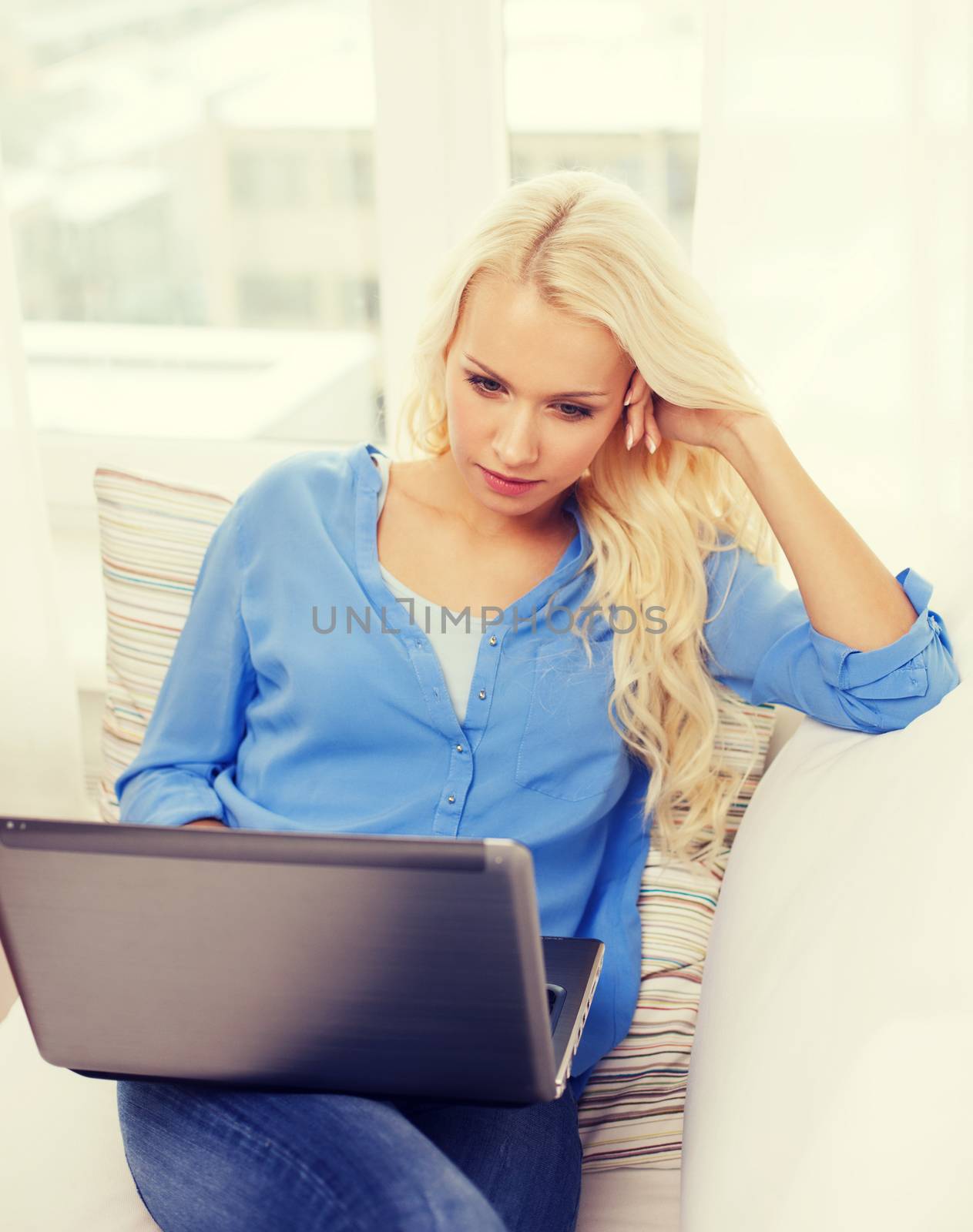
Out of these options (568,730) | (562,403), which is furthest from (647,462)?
(568,730)

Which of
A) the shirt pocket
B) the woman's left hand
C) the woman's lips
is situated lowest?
the shirt pocket

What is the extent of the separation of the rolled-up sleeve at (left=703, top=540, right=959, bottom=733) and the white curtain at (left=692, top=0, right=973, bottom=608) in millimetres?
123

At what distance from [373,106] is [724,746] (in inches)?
42.3

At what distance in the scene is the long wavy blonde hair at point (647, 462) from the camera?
4.00ft

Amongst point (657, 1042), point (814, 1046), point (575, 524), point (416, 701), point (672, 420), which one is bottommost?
point (657, 1042)

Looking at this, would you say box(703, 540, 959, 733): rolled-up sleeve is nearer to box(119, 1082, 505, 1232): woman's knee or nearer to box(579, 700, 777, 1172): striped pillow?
box(579, 700, 777, 1172): striped pillow

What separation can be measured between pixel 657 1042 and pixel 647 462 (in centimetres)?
60

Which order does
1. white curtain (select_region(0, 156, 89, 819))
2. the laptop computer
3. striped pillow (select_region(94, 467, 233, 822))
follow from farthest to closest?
white curtain (select_region(0, 156, 89, 819))
striped pillow (select_region(94, 467, 233, 822))
the laptop computer

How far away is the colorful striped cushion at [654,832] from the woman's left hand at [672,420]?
1.01 feet

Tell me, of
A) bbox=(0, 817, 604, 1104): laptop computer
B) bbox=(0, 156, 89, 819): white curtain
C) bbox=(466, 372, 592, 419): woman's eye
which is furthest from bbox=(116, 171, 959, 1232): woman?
bbox=(0, 156, 89, 819): white curtain

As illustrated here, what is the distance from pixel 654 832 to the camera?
144 centimetres

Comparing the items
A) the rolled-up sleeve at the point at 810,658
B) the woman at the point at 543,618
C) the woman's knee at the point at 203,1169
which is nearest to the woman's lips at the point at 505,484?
the woman at the point at 543,618

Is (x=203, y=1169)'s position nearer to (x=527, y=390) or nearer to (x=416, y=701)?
(x=416, y=701)

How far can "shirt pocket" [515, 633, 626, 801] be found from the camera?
4.27 ft
